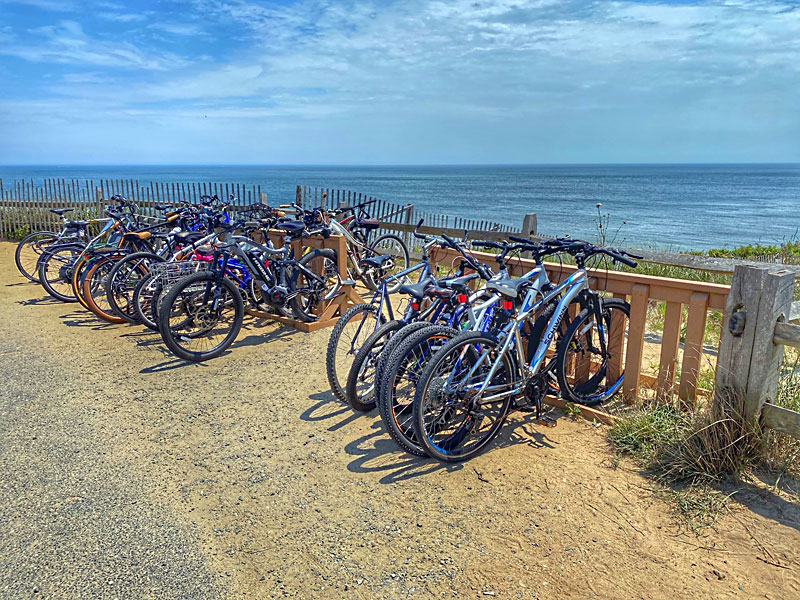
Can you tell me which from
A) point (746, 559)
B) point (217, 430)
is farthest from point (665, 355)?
point (217, 430)

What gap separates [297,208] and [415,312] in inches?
161

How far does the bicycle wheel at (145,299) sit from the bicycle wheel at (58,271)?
81.0 inches

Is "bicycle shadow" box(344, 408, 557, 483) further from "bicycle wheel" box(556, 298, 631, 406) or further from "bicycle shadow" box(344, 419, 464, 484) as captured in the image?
"bicycle wheel" box(556, 298, 631, 406)

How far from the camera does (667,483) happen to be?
3326 mm

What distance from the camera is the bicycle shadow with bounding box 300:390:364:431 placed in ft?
14.1

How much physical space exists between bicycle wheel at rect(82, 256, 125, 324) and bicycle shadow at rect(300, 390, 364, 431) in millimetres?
3478

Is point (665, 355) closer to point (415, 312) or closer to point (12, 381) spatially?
point (415, 312)

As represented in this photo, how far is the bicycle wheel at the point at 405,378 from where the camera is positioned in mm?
3400

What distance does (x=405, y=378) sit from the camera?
3602 millimetres

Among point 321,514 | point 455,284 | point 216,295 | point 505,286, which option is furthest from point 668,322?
point 216,295

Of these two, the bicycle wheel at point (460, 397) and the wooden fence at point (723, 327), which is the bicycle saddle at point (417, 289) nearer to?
the bicycle wheel at point (460, 397)

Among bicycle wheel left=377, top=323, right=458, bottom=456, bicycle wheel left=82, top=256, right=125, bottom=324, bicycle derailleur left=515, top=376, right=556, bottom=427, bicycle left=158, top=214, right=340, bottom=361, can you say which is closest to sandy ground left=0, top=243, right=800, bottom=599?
bicycle derailleur left=515, top=376, right=556, bottom=427

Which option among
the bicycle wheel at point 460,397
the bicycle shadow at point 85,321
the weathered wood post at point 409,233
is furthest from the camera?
the weathered wood post at point 409,233

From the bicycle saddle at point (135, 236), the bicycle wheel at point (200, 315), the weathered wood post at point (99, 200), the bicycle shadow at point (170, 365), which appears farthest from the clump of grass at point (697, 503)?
the weathered wood post at point (99, 200)
